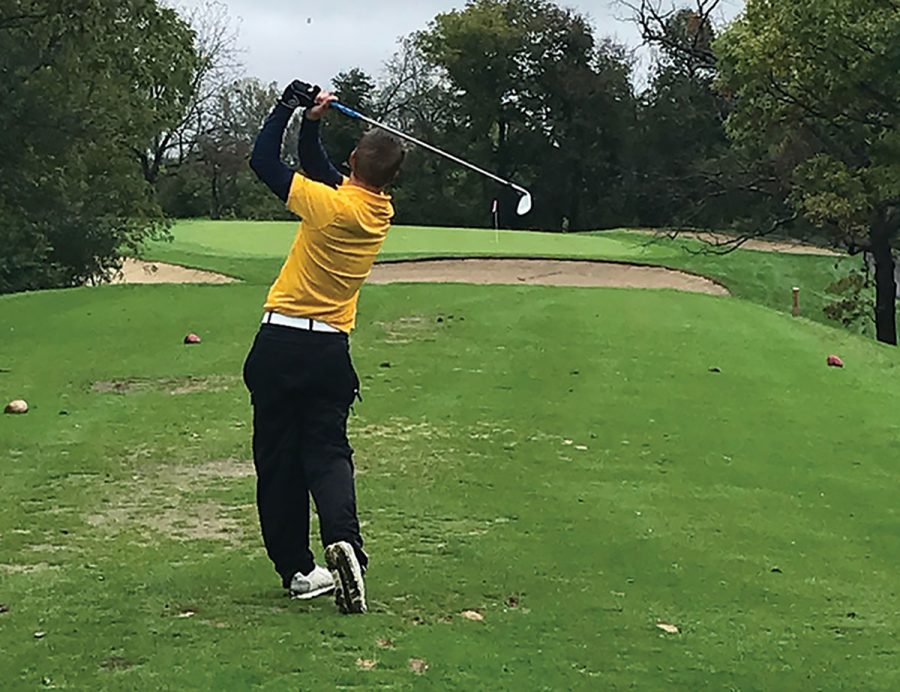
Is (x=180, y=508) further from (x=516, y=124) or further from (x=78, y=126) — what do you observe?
(x=516, y=124)

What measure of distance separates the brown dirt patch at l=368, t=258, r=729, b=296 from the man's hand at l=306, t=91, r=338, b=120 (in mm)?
20063

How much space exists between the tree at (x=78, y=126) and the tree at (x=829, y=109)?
32.9 feet

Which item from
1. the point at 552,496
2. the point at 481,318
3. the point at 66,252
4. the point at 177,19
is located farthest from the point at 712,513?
the point at 177,19

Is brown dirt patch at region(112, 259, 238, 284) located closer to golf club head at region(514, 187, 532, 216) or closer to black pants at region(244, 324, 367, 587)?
golf club head at region(514, 187, 532, 216)

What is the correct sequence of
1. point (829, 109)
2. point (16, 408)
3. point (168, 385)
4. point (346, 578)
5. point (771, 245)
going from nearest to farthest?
point (346, 578), point (16, 408), point (168, 385), point (829, 109), point (771, 245)

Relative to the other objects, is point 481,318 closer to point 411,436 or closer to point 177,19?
point 411,436

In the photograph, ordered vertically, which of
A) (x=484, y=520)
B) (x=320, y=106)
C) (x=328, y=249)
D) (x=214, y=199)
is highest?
(x=214, y=199)

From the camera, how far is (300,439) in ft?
17.3

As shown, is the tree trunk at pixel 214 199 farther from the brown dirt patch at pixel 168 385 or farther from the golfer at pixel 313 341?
the golfer at pixel 313 341

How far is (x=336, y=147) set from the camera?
3791 centimetres

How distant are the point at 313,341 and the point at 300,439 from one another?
16.4 inches

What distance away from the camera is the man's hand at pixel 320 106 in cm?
518

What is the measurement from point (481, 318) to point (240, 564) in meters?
11.6

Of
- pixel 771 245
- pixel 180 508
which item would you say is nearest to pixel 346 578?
pixel 180 508
